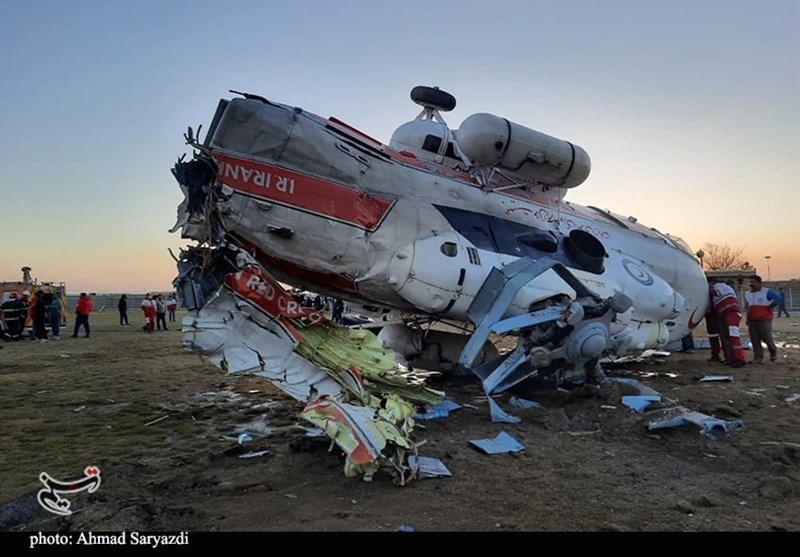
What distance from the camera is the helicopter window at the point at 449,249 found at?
23.9 ft

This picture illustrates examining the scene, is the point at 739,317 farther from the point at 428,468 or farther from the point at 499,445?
the point at 428,468

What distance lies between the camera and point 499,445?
17.0ft

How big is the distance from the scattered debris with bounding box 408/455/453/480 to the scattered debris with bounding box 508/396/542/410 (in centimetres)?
256

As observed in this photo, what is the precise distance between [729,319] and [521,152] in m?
6.28

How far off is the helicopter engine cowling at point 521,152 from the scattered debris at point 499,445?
4464mm

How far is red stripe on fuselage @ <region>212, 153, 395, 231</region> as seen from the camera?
6055 mm

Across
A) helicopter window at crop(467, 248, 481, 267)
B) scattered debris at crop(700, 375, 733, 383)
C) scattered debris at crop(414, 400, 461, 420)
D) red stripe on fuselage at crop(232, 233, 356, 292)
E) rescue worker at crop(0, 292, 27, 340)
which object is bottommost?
rescue worker at crop(0, 292, 27, 340)

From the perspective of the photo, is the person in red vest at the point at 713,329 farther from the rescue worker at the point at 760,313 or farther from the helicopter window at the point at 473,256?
the helicopter window at the point at 473,256

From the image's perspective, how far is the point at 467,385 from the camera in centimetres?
903

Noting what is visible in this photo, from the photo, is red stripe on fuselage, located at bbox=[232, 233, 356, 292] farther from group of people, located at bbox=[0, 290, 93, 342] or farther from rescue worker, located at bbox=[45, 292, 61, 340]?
rescue worker, located at bbox=[45, 292, 61, 340]

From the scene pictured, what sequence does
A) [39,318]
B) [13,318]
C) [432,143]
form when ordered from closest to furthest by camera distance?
[432,143], [39,318], [13,318]

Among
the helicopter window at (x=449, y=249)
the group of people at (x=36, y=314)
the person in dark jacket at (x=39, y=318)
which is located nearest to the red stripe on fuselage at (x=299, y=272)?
the helicopter window at (x=449, y=249)

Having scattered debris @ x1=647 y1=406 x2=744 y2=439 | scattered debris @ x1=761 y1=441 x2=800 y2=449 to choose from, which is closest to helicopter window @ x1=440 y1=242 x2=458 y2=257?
scattered debris @ x1=647 y1=406 x2=744 y2=439

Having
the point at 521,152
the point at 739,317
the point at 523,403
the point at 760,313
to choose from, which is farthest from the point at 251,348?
the point at 760,313
